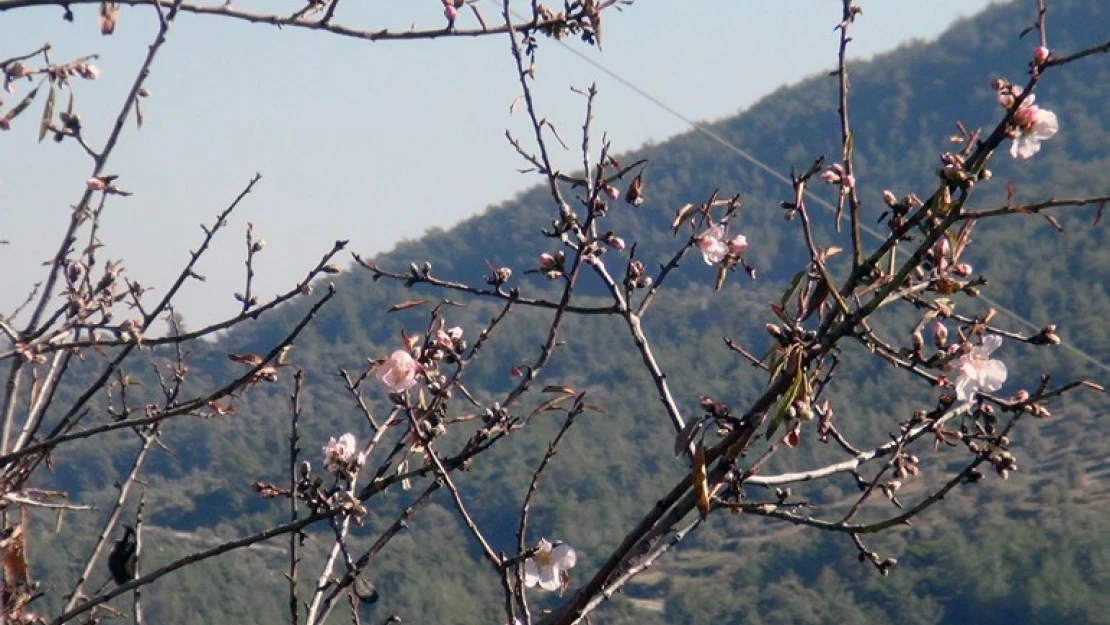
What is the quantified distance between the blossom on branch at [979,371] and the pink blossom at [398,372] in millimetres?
Result: 828

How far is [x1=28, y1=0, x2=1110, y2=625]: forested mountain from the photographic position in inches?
583

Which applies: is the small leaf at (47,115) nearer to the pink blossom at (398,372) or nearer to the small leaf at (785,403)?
the pink blossom at (398,372)

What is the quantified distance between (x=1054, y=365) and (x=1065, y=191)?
8255 millimetres

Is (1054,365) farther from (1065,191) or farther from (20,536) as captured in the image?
(20,536)

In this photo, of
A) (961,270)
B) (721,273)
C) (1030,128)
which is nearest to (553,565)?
(721,273)

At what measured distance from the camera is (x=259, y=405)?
2173cm

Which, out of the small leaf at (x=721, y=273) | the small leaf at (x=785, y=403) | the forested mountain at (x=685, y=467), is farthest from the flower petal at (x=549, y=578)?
the forested mountain at (x=685, y=467)

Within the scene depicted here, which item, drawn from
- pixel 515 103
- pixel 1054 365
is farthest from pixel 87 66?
pixel 1054 365

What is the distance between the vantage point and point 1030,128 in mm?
1672

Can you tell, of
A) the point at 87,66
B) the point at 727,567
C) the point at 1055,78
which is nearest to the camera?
the point at 87,66

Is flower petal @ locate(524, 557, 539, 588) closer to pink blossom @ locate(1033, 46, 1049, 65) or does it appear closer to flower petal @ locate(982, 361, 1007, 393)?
flower petal @ locate(982, 361, 1007, 393)

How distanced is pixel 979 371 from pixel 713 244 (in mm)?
651

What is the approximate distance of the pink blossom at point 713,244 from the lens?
7.45 feet

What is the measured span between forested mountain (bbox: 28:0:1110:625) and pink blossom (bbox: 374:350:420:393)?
97.6 inches
